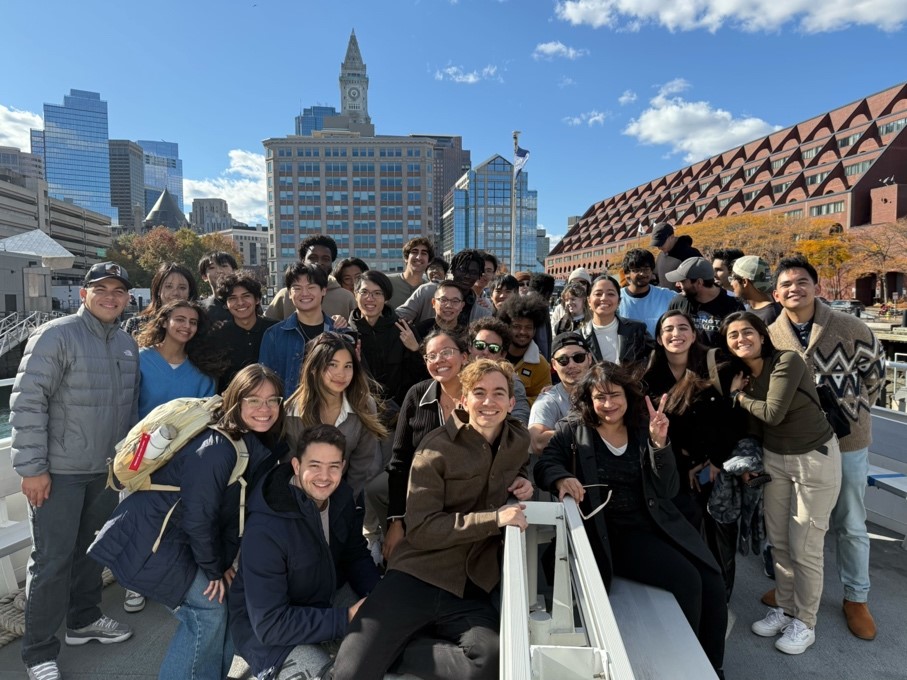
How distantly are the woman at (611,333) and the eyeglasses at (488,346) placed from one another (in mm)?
909

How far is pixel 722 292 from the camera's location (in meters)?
4.31

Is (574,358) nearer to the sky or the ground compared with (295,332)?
nearer to the ground

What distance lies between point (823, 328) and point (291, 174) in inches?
3935

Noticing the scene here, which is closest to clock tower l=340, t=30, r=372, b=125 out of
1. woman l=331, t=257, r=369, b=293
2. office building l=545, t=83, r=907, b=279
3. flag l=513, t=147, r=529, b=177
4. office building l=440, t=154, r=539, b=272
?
office building l=440, t=154, r=539, b=272

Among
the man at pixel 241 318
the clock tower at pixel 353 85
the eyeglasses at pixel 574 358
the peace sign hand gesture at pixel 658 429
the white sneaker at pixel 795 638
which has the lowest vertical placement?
the white sneaker at pixel 795 638

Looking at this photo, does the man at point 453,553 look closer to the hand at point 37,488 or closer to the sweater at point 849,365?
the hand at point 37,488

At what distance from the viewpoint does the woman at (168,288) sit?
3756 millimetres

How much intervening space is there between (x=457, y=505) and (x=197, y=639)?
1308 mm

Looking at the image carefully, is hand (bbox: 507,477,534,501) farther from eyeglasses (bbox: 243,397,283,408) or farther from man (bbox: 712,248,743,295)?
man (bbox: 712,248,743,295)

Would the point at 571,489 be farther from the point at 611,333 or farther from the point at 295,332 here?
the point at 295,332

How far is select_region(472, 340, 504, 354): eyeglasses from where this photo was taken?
10.6 ft

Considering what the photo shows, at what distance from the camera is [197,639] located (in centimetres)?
232

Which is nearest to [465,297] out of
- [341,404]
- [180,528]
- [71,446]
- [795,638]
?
[341,404]

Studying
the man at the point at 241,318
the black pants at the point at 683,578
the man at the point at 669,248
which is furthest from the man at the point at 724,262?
the man at the point at 241,318
